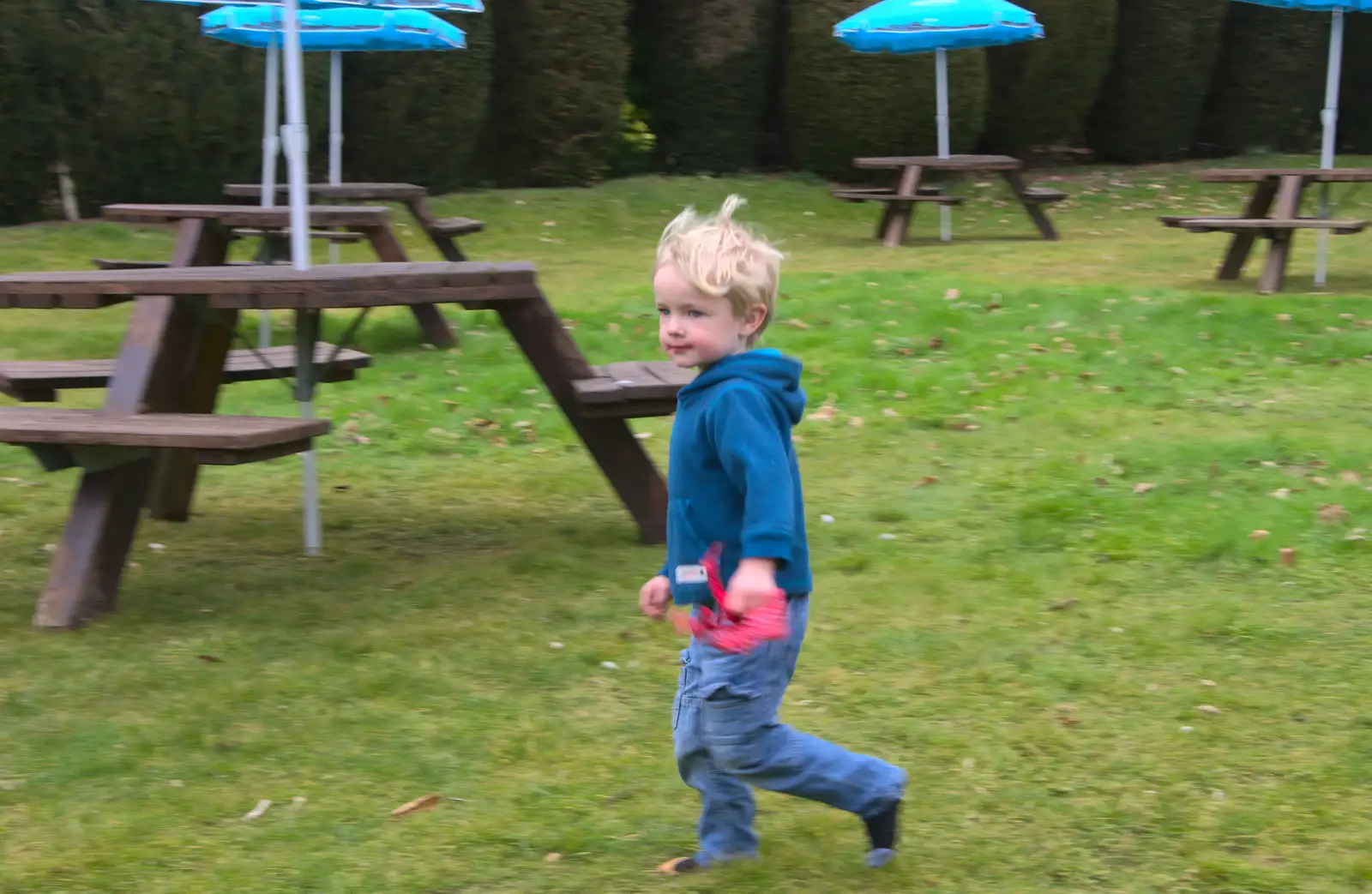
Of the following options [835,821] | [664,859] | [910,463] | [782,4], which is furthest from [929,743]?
[782,4]

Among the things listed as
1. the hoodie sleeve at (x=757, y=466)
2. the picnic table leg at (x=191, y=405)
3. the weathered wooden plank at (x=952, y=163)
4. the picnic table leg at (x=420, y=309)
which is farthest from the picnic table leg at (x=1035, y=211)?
the hoodie sleeve at (x=757, y=466)

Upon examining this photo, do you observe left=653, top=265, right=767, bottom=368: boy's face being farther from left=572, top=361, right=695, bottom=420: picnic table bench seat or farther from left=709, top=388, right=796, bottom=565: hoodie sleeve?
left=572, top=361, right=695, bottom=420: picnic table bench seat

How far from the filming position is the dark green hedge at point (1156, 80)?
64.1 ft

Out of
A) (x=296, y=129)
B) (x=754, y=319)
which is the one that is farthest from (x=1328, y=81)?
(x=754, y=319)

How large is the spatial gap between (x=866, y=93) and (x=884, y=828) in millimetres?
15435

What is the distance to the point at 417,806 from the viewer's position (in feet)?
11.3

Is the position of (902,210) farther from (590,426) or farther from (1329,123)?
(590,426)

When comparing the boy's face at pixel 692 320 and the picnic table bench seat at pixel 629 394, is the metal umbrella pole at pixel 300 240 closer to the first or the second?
the picnic table bench seat at pixel 629 394

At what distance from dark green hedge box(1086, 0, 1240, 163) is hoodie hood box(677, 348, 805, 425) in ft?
59.5

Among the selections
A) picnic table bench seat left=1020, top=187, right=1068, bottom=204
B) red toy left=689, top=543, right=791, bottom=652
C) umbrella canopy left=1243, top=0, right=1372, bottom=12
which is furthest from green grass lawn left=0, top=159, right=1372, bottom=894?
picnic table bench seat left=1020, top=187, right=1068, bottom=204

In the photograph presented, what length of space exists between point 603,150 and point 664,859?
579 inches

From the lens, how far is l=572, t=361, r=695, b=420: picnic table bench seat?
5.28 metres

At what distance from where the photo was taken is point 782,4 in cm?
1852

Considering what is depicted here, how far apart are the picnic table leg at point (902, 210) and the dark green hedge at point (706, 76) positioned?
4.40 metres
